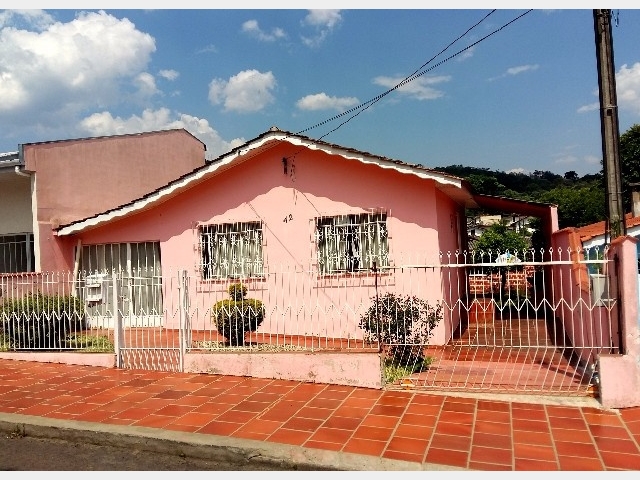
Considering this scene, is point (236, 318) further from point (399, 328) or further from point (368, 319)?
point (399, 328)

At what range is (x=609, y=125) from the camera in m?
5.77

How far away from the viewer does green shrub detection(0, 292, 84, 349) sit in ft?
27.5

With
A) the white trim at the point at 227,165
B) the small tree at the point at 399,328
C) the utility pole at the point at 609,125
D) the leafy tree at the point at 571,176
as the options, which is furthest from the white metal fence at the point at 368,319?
the leafy tree at the point at 571,176

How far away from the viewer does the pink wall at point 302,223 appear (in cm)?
927

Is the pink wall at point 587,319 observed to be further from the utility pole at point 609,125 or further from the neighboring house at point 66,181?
the neighboring house at point 66,181

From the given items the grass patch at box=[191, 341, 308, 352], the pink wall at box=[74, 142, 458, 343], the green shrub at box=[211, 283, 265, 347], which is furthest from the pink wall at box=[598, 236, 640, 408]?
the green shrub at box=[211, 283, 265, 347]

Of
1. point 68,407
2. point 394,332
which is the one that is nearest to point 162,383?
point 68,407

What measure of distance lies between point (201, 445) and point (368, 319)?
2.95 m

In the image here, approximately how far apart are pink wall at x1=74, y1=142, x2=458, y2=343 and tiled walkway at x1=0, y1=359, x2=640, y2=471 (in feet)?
8.71

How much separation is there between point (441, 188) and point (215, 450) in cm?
651

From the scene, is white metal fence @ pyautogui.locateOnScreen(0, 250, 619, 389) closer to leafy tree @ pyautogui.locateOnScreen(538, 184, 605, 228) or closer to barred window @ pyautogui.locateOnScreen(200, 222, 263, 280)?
barred window @ pyautogui.locateOnScreen(200, 222, 263, 280)

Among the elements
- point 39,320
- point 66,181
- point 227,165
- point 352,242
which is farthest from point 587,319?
point 66,181

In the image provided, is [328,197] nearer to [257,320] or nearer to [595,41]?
[257,320]

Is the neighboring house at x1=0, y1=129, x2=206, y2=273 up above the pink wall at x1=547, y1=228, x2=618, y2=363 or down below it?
above
